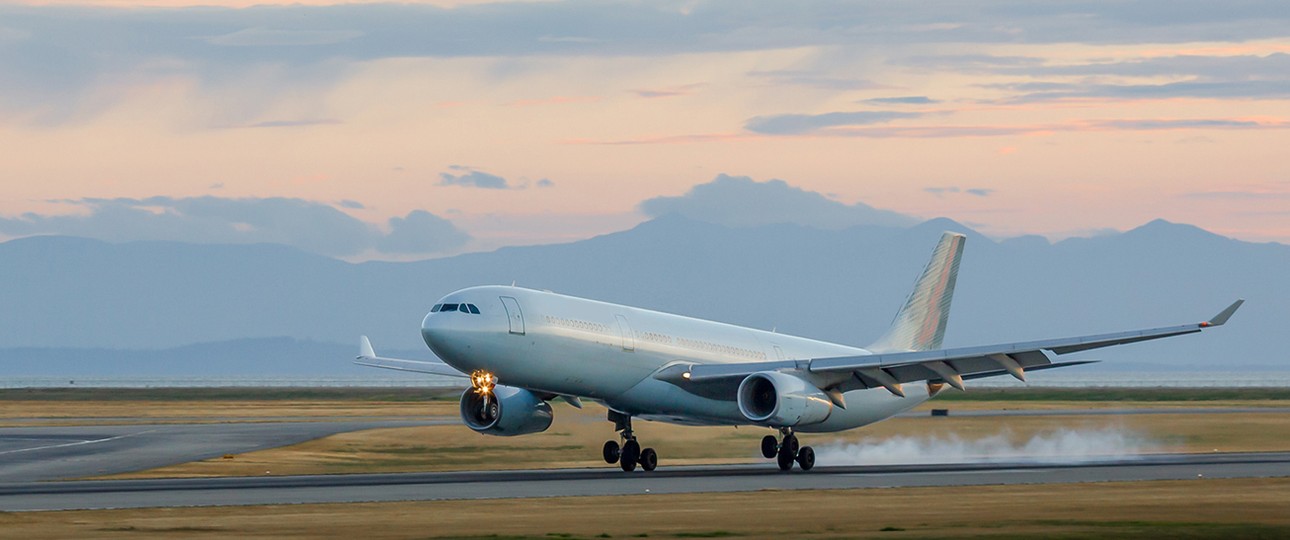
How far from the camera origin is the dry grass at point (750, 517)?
84.5 feet

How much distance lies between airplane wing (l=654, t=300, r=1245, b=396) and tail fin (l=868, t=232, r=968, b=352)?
10390mm

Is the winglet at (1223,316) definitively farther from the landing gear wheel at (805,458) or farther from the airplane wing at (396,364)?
the airplane wing at (396,364)

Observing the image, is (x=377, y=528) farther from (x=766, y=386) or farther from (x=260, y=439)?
(x=260, y=439)

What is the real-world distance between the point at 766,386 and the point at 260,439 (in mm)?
24216

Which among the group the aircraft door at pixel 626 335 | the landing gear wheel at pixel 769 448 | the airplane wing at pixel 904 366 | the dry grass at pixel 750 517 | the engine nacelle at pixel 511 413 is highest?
the aircraft door at pixel 626 335

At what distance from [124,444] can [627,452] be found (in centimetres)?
2109

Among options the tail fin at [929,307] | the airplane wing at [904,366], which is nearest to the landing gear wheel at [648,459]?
the airplane wing at [904,366]

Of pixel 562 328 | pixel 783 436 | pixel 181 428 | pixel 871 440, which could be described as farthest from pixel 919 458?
pixel 181 428

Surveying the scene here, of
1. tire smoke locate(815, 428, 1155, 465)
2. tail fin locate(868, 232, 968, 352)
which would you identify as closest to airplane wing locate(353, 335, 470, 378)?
tire smoke locate(815, 428, 1155, 465)

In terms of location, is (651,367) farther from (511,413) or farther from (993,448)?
(993,448)

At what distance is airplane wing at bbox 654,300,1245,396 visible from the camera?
4494 centimetres

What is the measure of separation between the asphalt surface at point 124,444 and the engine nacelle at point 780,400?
16586 millimetres

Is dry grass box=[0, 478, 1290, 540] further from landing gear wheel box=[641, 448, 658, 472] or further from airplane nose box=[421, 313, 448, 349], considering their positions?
landing gear wheel box=[641, 448, 658, 472]

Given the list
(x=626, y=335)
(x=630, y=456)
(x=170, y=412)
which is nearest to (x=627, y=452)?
(x=630, y=456)
